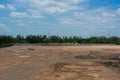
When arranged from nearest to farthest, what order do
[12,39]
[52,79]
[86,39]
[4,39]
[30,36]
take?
[52,79] → [4,39] → [12,39] → [30,36] → [86,39]

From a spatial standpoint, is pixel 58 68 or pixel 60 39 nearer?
pixel 58 68

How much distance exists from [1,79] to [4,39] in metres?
69.8

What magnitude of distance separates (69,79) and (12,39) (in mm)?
76047

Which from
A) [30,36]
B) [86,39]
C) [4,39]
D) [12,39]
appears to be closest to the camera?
[4,39]

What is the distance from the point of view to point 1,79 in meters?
15.5

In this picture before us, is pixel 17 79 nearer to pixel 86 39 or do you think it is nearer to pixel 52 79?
pixel 52 79

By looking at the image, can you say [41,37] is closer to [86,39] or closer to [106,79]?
[86,39]

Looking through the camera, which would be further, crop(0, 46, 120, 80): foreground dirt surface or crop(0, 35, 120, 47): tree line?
crop(0, 35, 120, 47): tree line

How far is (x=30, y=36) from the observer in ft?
315

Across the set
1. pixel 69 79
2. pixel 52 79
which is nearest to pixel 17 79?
pixel 52 79

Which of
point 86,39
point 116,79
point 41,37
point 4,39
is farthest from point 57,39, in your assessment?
point 116,79

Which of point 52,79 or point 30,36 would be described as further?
point 30,36

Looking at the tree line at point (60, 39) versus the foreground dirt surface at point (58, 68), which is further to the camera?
the tree line at point (60, 39)

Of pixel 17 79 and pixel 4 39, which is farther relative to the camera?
pixel 4 39
